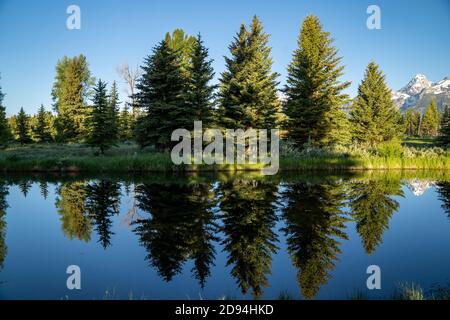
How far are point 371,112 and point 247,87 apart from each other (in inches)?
778

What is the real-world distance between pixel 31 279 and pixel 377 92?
40.8 m

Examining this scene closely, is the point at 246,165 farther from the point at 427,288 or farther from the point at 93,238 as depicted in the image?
the point at 427,288

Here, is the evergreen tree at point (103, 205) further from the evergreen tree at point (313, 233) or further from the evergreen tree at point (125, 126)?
the evergreen tree at point (125, 126)

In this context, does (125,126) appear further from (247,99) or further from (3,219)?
(3,219)

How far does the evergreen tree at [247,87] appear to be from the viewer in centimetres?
2619

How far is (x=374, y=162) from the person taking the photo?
24.9 meters

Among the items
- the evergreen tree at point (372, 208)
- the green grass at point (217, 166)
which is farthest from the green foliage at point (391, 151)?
the evergreen tree at point (372, 208)

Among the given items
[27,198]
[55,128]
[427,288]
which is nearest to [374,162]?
[427,288]

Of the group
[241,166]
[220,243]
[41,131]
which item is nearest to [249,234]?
[220,243]

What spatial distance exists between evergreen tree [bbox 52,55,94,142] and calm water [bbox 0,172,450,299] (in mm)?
28643

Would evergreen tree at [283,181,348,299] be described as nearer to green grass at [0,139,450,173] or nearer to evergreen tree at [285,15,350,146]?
green grass at [0,139,450,173]

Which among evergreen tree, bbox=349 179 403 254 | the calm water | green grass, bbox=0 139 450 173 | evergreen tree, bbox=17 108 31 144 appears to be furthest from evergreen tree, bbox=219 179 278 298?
evergreen tree, bbox=17 108 31 144

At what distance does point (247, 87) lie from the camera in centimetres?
2617
